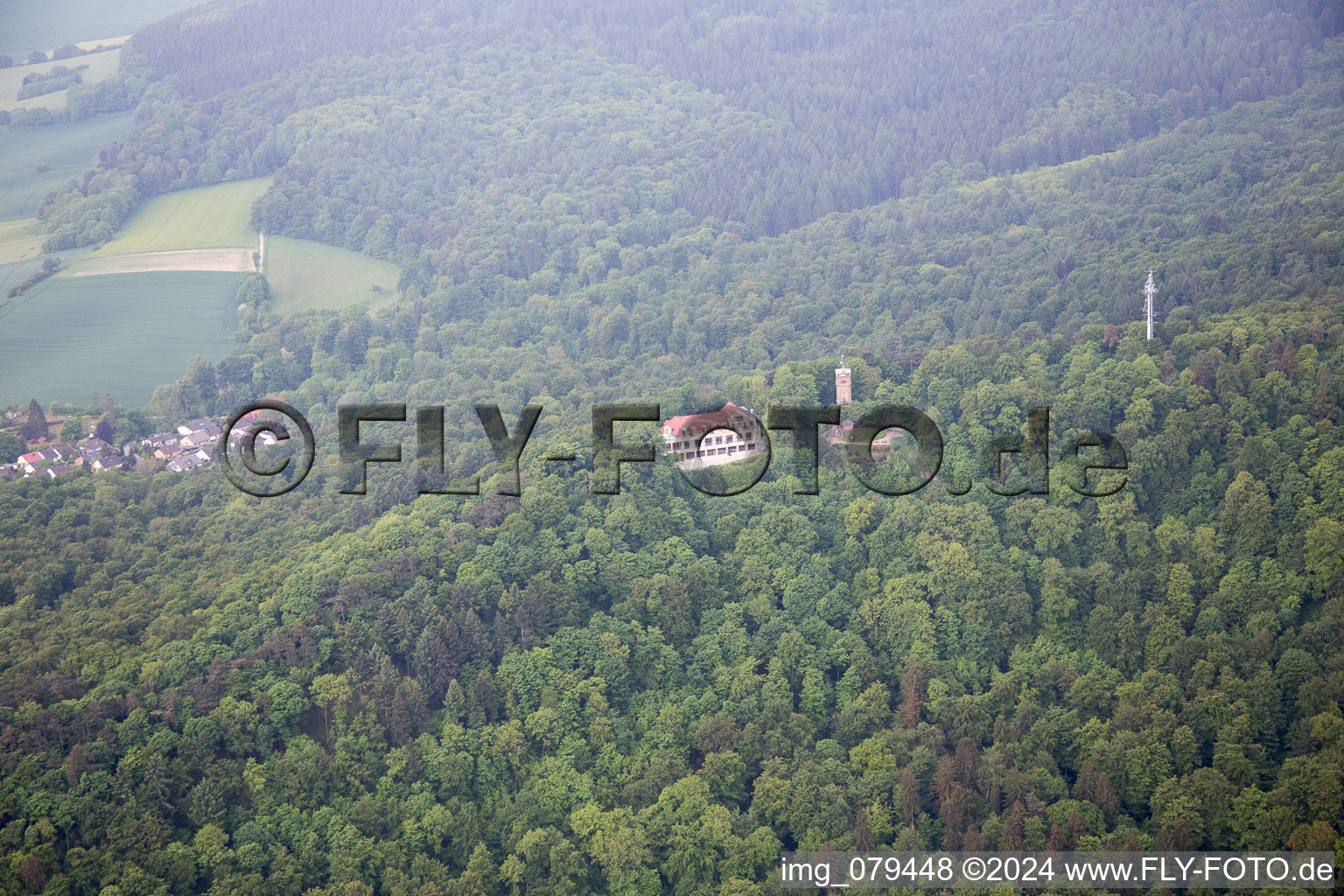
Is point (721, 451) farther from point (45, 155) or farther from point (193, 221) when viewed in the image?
point (45, 155)

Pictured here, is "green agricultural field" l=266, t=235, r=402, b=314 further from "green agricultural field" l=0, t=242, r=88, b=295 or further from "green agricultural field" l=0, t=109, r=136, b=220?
"green agricultural field" l=0, t=109, r=136, b=220

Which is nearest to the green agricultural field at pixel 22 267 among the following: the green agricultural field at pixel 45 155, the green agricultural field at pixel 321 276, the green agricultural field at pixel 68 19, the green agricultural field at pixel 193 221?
the green agricultural field at pixel 193 221

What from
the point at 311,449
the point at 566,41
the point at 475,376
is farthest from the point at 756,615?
the point at 566,41

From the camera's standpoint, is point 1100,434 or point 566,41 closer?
point 1100,434

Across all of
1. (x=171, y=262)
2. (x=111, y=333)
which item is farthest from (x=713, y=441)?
(x=171, y=262)

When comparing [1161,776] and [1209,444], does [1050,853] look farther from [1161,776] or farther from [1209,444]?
[1209,444]

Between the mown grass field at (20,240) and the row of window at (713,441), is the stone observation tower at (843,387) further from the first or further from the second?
the mown grass field at (20,240)

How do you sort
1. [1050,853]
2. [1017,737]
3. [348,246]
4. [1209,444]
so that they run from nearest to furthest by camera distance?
[1050,853] → [1017,737] → [1209,444] → [348,246]
